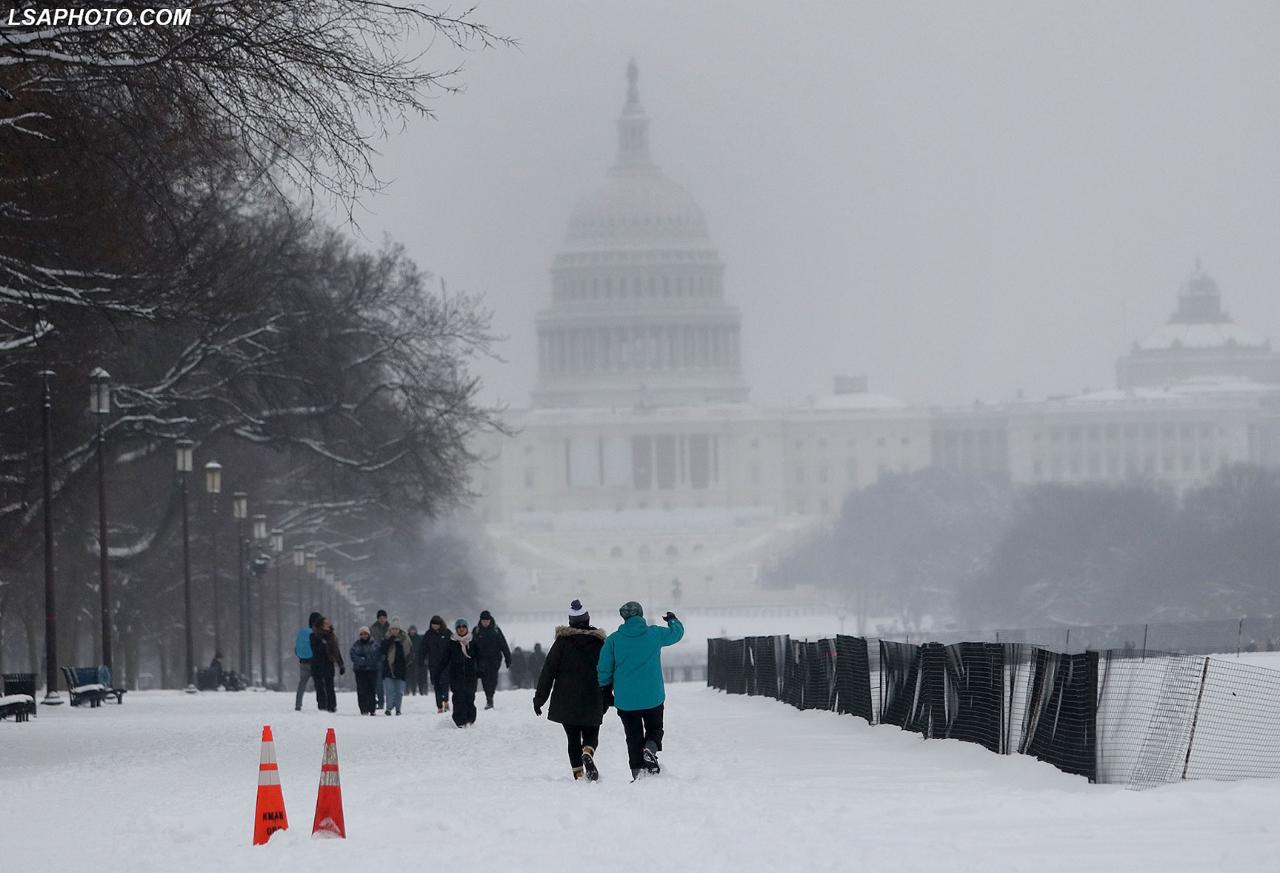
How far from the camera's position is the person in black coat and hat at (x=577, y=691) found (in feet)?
77.8

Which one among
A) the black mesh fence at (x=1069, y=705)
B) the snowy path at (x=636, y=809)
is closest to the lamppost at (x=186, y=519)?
the black mesh fence at (x=1069, y=705)

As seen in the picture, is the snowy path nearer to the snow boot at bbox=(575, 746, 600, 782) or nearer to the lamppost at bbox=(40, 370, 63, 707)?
the snow boot at bbox=(575, 746, 600, 782)

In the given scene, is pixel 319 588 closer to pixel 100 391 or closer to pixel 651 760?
pixel 100 391

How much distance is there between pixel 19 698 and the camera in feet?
119

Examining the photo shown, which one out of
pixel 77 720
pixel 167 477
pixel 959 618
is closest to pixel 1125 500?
pixel 959 618

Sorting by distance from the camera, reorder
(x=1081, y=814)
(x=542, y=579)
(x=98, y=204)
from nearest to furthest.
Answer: (x=1081, y=814) < (x=98, y=204) < (x=542, y=579)

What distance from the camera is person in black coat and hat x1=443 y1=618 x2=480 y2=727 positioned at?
33875mm

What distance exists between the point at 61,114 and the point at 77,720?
13566 millimetres

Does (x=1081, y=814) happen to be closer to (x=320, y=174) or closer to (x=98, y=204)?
(x=320, y=174)

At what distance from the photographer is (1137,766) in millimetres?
21984

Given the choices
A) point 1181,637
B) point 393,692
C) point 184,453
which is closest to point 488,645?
point 393,692

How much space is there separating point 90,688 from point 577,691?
65.6ft

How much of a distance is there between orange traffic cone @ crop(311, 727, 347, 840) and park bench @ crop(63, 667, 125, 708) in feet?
78.2

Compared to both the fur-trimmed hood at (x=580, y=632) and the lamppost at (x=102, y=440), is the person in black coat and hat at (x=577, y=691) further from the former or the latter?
the lamppost at (x=102, y=440)
